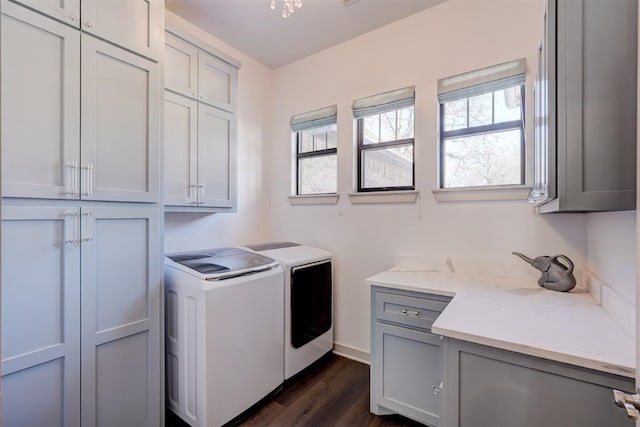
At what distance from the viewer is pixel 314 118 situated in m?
2.86

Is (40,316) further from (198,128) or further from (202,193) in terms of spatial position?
(198,128)

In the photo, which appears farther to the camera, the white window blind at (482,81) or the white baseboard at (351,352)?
the white baseboard at (351,352)

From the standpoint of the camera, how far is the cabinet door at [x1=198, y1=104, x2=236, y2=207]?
2225mm

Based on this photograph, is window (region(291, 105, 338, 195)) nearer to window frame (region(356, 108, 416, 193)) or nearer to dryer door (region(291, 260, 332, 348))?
window frame (region(356, 108, 416, 193))

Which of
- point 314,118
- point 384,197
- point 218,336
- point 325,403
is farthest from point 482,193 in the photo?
point 218,336

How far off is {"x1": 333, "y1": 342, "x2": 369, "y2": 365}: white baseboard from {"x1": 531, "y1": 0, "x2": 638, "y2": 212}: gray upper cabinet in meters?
2.03

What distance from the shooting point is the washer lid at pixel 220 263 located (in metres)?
1.78

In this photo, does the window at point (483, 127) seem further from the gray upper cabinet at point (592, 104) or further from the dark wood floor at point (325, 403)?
the dark wood floor at point (325, 403)

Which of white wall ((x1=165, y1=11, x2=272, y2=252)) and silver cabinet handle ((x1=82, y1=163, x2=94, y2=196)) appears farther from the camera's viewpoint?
white wall ((x1=165, y1=11, x2=272, y2=252))

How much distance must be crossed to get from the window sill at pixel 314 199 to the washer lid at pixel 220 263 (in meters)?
0.84

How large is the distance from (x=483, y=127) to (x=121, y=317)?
2.56 m

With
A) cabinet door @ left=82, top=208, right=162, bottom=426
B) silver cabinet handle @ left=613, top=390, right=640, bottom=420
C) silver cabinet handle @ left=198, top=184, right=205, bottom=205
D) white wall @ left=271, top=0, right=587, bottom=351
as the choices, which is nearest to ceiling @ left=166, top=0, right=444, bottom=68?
white wall @ left=271, top=0, right=587, bottom=351

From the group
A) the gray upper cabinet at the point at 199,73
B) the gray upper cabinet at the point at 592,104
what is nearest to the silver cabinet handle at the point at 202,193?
the gray upper cabinet at the point at 199,73

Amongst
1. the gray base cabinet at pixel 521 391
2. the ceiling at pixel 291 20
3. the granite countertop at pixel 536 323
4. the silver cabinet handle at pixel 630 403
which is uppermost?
the ceiling at pixel 291 20
